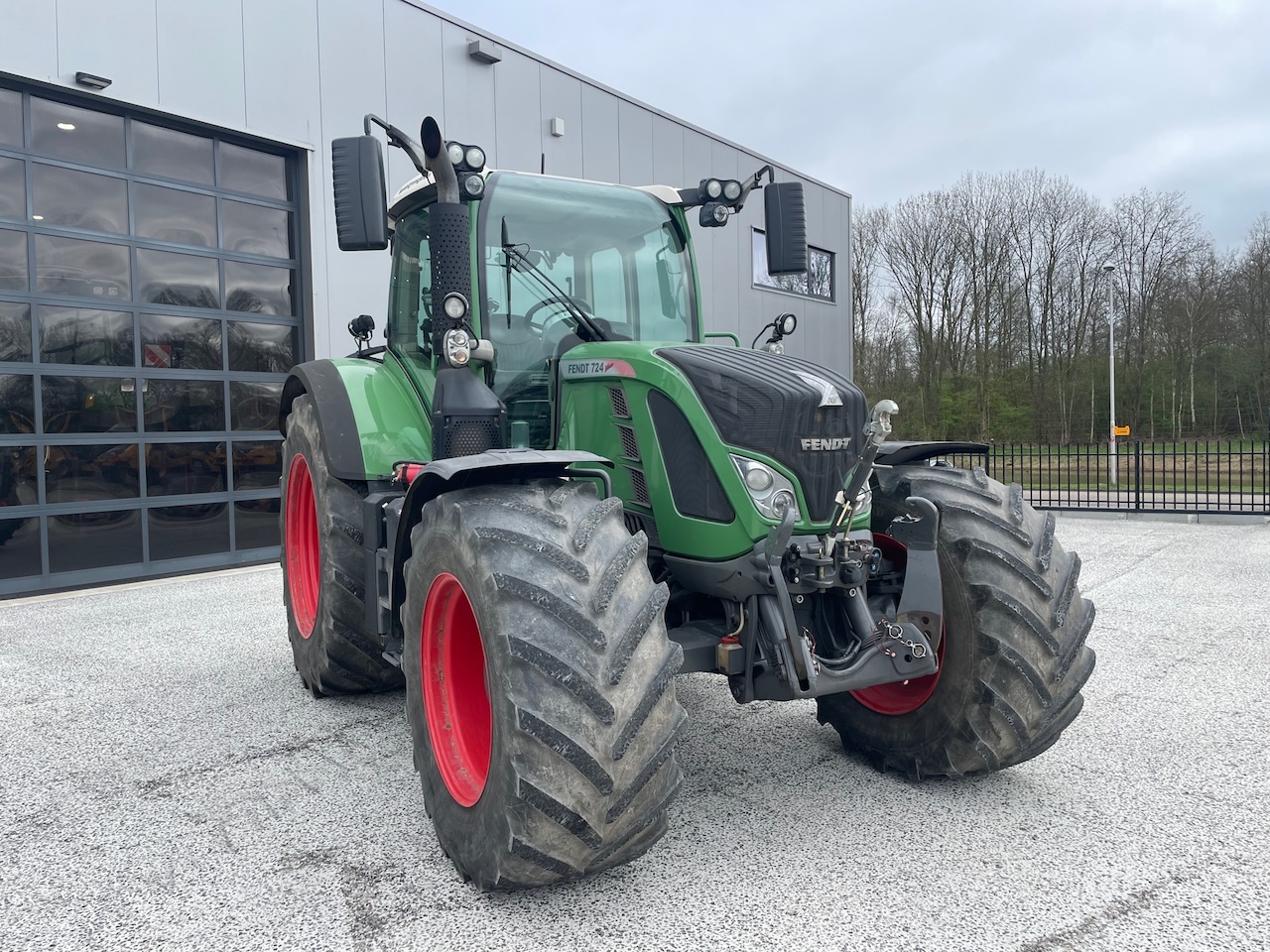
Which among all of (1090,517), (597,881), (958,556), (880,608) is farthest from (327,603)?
(1090,517)

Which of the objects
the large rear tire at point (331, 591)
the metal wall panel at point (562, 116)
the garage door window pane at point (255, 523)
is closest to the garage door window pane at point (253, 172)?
the garage door window pane at point (255, 523)

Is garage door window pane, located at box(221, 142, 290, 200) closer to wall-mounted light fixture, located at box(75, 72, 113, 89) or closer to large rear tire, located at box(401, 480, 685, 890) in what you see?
wall-mounted light fixture, located at box(75, 72, 113, 89)

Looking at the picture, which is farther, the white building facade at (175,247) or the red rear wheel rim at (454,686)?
the white building facade at (175,247)

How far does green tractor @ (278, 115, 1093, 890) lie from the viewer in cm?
238

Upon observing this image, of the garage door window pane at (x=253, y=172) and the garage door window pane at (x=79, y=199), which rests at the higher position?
the garage door window pane at (x=253, y=172)

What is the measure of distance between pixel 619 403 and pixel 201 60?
8152mm

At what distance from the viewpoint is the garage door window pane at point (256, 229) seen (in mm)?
9602

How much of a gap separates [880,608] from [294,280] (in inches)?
348

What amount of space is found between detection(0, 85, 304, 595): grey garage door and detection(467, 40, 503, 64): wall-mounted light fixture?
2.90 m

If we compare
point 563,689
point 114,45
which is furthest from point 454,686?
point 114,45

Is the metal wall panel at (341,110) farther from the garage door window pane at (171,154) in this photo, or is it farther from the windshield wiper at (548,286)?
the windshield wiper at (548,286)

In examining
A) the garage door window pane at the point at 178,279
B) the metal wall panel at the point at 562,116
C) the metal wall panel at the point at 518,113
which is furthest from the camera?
the metal wall panel at the point at 562,116

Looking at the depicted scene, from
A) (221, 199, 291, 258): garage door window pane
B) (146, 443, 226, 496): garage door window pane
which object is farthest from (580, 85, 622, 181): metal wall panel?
(146, 443, 226, 496): garage door window pane

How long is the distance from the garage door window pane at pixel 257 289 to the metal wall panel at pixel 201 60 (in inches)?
58.6
